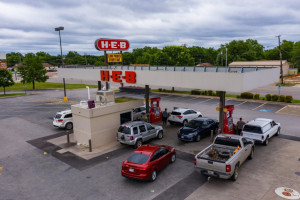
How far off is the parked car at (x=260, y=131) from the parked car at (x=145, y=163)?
7179 millimetres

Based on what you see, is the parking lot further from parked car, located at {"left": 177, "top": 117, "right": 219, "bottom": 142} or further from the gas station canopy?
the gas station canopy

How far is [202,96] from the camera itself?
3791 centimetres

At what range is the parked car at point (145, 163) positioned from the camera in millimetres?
10867

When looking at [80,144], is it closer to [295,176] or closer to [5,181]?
[5,181]

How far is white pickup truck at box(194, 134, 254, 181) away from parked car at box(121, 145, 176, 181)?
6.38 ft

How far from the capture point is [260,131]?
15719 mm

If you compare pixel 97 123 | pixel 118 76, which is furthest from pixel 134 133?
pixel 118 76

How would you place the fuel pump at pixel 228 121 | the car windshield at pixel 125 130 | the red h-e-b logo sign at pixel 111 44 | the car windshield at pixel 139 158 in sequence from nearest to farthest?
the car windshield at pixel 139 158
the car windshield at pixel 125 130
the fuel pump at pixel 228 121
the red h-e-b logo sign at pixel 111 44

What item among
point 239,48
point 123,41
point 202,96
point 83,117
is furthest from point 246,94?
point 239,48

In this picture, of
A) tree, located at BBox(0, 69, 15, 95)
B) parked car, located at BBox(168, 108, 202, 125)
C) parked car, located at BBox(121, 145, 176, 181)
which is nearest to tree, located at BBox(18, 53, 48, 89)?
tree, located at BBox(0, 69, 15, 95)

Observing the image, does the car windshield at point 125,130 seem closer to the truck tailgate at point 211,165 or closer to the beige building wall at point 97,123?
the beige building wall at point 97,123

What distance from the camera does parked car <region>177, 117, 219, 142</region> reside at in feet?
55.0

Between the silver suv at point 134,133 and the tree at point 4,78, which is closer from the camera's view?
the silver suv at point 134,133

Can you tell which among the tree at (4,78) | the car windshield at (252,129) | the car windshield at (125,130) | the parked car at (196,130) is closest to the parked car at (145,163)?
the car windshield at (125,130)
